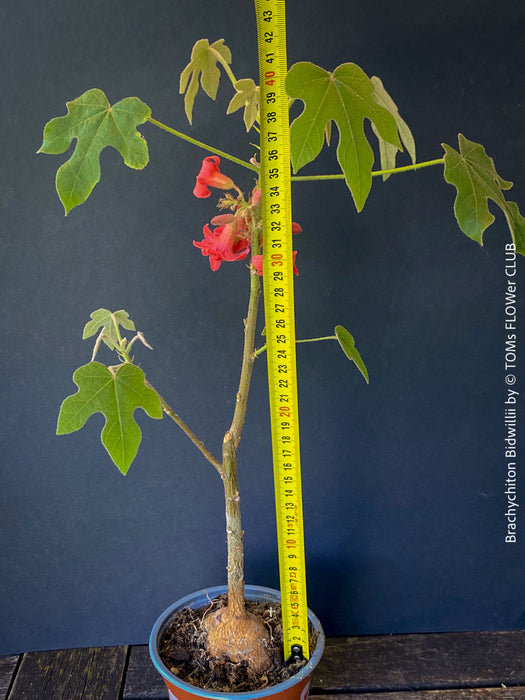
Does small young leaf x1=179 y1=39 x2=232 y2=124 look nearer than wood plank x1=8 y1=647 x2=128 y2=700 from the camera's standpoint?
Yes

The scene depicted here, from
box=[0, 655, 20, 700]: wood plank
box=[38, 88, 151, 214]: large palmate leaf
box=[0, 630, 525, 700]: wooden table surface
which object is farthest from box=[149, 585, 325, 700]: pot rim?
box=[38, 88, 151, 214]: large palmate leaf

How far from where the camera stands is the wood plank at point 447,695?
124cm

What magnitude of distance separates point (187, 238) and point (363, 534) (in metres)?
0.81

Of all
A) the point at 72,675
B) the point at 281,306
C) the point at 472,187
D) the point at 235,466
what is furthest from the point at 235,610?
the point at 472,187

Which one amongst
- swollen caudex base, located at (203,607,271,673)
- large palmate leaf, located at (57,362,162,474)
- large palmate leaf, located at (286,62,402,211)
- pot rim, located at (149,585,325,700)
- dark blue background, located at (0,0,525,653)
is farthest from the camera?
dark blue background, located at (0,0,525,653)

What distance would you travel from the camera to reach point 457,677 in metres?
1.29

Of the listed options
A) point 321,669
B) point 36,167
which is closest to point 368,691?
point 321,669

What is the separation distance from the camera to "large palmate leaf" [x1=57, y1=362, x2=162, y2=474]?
0.85 meters

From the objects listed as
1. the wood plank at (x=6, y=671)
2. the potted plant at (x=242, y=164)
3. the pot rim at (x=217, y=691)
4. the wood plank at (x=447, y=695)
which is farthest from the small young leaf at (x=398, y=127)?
the wood plank at (x=6, y=671)

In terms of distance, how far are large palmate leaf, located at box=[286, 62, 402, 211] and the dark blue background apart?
0.48 m

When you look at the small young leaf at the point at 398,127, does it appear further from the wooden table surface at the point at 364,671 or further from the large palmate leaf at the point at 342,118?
the wooden table surface at the point at 364,671

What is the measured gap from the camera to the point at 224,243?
0.88 meters

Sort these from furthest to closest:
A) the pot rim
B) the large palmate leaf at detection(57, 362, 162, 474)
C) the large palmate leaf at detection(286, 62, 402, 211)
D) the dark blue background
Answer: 1. the dark blue background
2. the pot rim
3. the large palmate leaf at detection(57, 362, 162, 474)
4. the large palmate leaf at detection(286, 62, 402, 211)

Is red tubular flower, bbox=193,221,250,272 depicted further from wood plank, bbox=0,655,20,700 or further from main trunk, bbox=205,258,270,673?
wood plank, bbox=0,655,20,700
